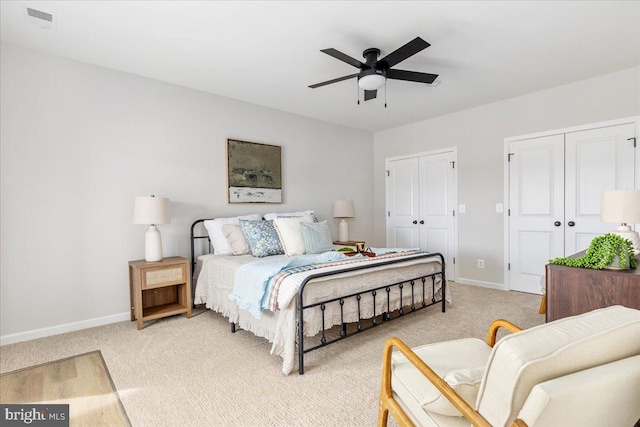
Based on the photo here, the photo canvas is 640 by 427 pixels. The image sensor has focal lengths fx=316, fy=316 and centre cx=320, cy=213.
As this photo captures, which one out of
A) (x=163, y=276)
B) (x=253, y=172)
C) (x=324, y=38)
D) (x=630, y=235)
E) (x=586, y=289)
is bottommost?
(x=163, y=276)

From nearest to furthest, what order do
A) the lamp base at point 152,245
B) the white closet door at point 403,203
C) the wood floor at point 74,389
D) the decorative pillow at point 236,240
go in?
the wood floor at point 74,389 < the lamp base at point 152,245 < the decorative pillow at point 236,240 < the white closet door at point 403,203

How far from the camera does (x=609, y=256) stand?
1815 millimetres

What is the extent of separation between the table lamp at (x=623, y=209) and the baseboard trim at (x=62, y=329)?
14.6 ft

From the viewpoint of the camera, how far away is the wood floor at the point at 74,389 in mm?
1783

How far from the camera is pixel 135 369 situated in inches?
90.0

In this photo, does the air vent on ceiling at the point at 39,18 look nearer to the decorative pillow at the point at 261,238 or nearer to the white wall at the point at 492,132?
the decorative pillow at the point at 261,238

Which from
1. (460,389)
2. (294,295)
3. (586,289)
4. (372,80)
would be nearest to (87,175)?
(294,295)

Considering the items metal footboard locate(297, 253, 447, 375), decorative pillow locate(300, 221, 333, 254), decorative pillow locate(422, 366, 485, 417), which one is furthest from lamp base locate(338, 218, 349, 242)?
decorative pillow locate(422, 366, 485, 417)

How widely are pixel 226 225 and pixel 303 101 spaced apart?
1945 millimetres

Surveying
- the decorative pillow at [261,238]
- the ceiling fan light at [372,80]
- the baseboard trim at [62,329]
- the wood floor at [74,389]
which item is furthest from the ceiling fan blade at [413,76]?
the baseboard trim at [62,329]

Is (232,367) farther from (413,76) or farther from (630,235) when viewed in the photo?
(630,235)

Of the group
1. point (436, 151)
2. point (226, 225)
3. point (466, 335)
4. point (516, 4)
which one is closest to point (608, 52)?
point (516, 4)

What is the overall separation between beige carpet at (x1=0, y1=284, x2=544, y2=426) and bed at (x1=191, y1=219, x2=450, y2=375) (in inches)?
5.5

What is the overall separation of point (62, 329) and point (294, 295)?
2440 millimetres
